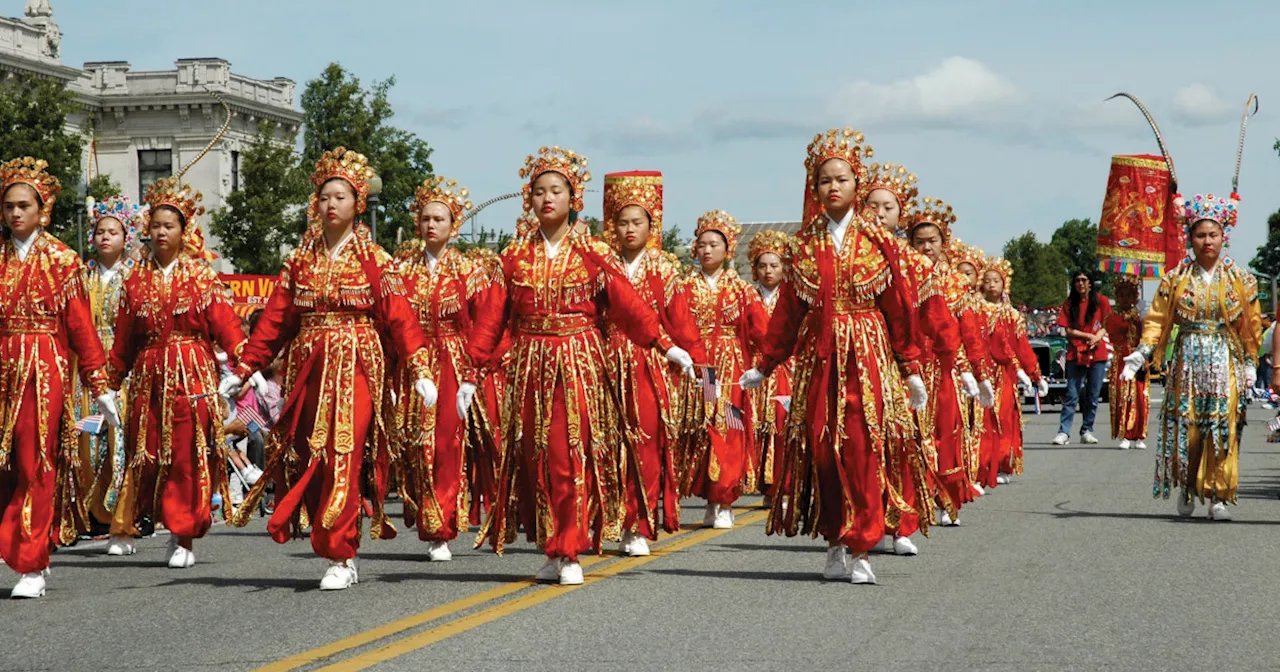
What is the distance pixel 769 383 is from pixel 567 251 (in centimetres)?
541

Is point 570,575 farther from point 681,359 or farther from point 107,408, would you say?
point 107,408

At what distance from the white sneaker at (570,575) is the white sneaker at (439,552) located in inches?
68.8

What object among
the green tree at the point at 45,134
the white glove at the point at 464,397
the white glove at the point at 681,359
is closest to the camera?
the white glove at the point at 464,397

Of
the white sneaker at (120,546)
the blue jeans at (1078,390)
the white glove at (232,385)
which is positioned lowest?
the white sneaker at (120,546)

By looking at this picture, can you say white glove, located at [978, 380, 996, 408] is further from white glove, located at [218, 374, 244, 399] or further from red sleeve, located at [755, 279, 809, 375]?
white glove, located at [218, 374, 244, 399]

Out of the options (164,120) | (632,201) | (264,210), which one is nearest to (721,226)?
(632,201)

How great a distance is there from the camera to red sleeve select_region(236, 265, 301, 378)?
10.4m

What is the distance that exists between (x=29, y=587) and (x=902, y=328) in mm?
4555

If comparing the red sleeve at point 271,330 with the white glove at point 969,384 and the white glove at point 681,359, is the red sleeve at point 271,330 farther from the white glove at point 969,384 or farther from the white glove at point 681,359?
the white glove at point 969,384

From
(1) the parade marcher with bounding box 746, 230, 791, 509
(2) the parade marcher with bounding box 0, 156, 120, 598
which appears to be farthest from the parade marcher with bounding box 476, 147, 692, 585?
(1) the parade marcher with bounding box 746, 230, 791, 509

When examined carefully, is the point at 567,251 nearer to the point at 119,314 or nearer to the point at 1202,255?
the point at 119,314

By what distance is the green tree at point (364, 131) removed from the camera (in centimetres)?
4881

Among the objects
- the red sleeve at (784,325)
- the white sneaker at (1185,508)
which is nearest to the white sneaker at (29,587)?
the red sleeve at (784,325)

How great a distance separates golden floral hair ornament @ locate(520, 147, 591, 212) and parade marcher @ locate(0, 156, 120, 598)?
7.76ft
